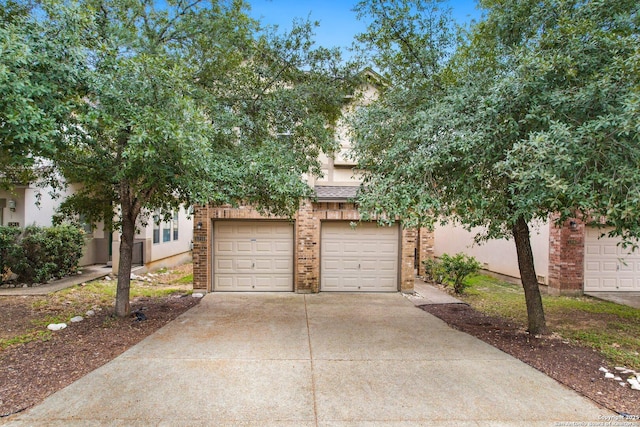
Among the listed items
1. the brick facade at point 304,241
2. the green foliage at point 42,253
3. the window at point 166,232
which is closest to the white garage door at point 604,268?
the brick facade at point 304,241

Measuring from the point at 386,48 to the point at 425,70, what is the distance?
86 cm

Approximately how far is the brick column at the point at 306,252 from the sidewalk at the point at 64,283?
21.2 feet

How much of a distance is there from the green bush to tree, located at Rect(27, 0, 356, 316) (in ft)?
10.7

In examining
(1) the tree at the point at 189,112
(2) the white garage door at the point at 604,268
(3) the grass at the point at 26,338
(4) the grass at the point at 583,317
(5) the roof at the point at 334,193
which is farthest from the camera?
(2) the white garage door at the point at 604,268

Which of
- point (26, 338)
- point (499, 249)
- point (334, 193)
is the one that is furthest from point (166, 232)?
point (499, 249)

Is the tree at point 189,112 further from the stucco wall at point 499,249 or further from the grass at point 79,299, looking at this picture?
the stucco wall at point 499,249

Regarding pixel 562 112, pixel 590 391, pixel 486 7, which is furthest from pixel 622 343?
pixel 486 7

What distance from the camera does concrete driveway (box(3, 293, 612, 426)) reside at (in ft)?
11.9

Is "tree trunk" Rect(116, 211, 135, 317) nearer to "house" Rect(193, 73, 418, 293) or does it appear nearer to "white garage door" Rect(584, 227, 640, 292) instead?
"house" Rect(193, 73, 418, 293)

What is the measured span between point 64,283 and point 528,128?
12.0 m

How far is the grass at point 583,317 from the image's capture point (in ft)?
19.2

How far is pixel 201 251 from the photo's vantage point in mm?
10000

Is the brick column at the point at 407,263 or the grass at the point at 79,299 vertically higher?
the brick column at the point at 407,263

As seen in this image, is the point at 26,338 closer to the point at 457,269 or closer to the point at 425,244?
the point at 457,269
